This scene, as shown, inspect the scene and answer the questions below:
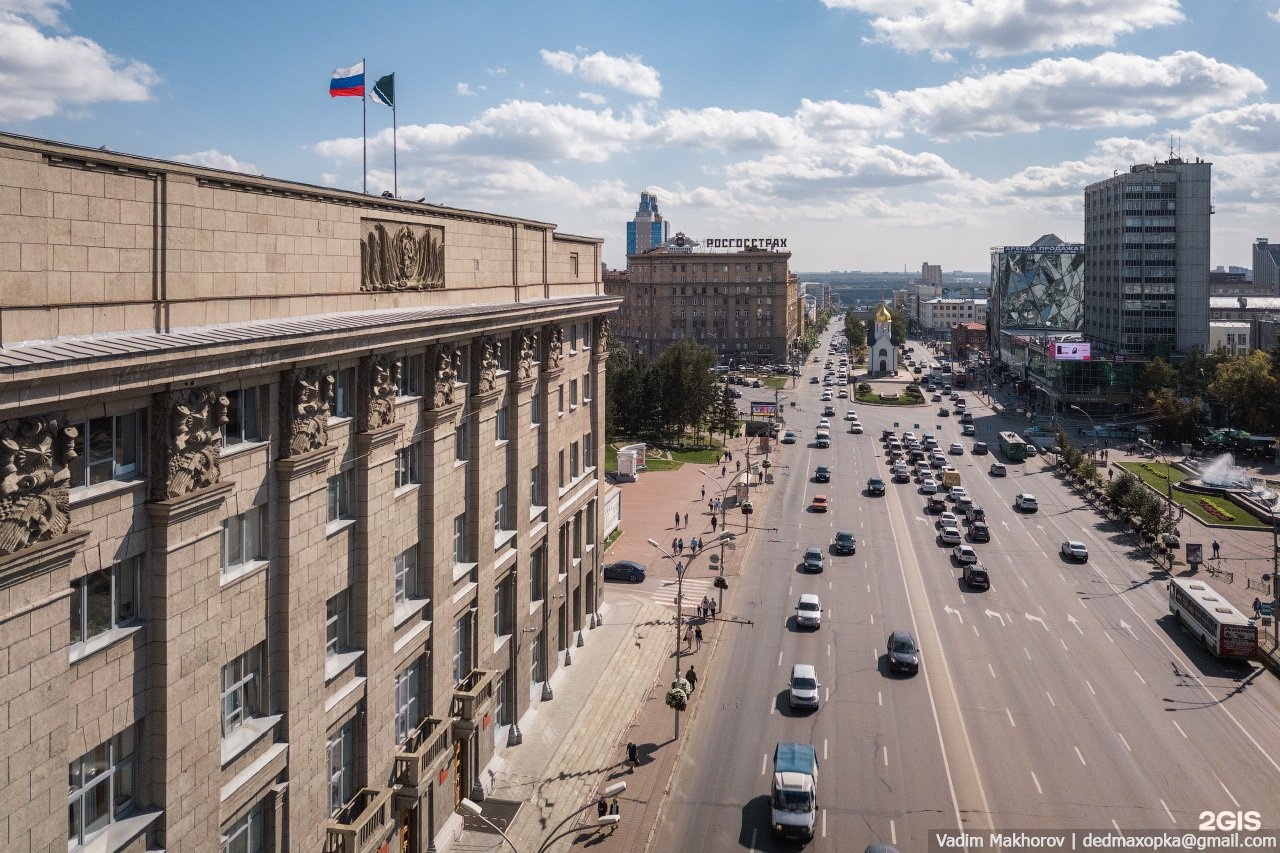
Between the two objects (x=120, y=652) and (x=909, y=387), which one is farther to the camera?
(x=909, y=387)

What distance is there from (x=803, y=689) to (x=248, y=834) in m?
26.6

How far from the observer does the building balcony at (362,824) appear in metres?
25.4

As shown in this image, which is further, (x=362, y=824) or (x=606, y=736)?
(x=606, y=736)

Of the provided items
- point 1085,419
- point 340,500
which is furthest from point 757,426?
point 340,500

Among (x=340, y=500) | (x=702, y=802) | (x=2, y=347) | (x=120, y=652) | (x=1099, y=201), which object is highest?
(x=1099, y=201)

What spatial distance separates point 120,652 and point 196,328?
668 centimetres

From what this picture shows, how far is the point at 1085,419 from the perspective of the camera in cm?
14212

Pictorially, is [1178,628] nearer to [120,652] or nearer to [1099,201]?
[120,652]

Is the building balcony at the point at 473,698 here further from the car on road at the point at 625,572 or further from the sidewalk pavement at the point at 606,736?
the car on road at the point at 625,572

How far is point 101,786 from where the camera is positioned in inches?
741

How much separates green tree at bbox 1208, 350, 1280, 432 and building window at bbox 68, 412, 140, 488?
4791 inches

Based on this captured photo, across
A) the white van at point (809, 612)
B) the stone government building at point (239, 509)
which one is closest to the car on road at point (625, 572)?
the white van at point (809, 612)

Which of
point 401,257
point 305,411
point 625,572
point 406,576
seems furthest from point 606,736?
point 625,572

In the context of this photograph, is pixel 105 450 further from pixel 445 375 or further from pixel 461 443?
pixel 461 443
